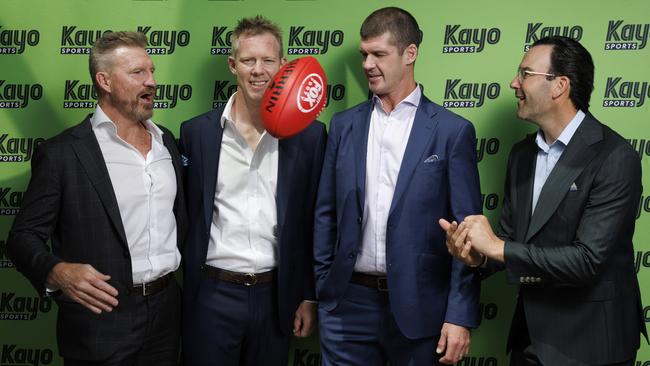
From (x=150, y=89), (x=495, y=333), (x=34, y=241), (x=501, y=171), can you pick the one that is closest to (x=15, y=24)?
(x=150, y=89)

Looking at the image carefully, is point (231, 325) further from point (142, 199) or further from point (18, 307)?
point (18, 307)

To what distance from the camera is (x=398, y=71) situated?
259 cm

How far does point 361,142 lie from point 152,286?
37.1 inches

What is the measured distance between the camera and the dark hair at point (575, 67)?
2.46 metres

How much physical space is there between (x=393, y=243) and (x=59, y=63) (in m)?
1.86

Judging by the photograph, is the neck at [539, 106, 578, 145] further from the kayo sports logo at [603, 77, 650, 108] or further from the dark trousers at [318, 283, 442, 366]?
the dark trousers at [318, 283, 442, 366]

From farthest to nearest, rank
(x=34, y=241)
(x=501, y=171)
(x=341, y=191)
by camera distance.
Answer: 1. (x=501, y=171)
2. (x=341, y=191)
3. (x=34, y=241)

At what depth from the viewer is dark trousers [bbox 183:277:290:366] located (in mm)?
2615

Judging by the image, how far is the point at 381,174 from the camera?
2561mm

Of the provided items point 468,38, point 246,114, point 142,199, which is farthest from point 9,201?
point 468,38

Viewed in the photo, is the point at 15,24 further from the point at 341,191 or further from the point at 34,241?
the point at 341,191

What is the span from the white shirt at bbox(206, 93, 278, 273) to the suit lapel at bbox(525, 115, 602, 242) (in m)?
0.98

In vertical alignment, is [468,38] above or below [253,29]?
above

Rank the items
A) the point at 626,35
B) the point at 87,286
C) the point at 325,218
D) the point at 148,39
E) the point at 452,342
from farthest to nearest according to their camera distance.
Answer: the point at 148,39 → the point at 626,35 → the point at 325,218 → the point at 452,342 → the point at 87,286
